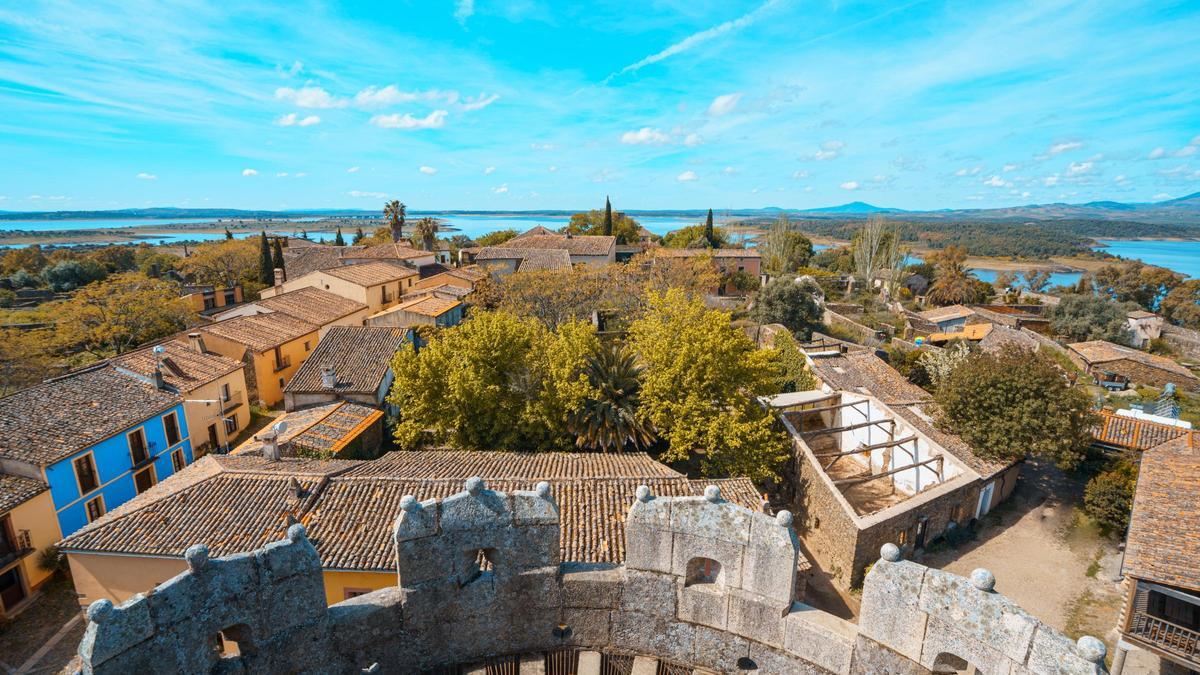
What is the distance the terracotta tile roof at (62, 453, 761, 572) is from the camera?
1383 centimetres

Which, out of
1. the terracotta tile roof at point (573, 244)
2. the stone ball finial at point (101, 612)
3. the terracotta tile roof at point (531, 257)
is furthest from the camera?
the terracotta tile roof at point (573, 244)

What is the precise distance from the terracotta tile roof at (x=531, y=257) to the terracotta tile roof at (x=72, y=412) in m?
32.7

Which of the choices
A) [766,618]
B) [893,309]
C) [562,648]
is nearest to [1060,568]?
[766,618]

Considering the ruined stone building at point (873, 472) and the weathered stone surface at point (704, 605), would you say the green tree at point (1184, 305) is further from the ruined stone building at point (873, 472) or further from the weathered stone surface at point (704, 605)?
the weathered stone surface at point (704, 605)

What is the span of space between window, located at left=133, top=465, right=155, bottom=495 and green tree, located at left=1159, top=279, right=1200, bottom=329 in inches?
3535

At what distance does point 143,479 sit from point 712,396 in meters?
21.8

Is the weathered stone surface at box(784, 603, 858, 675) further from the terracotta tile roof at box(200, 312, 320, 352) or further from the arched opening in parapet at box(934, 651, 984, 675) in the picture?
the terracotta tile roof at box(200, 312, 320, 352)

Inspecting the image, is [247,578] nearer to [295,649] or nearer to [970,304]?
[295,649]

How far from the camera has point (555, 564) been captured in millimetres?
7809

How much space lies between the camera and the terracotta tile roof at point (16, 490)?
16498mm

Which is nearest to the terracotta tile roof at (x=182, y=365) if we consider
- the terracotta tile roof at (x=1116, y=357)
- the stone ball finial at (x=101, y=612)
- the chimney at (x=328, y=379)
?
the chimney at (x=328, y=379)

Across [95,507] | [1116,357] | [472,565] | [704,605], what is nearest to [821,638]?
[704,605]

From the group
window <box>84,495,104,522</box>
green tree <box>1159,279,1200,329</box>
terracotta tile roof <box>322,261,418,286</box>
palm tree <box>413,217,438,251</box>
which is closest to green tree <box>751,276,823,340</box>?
terracotta tile roof <box>322,261,418,286</box>

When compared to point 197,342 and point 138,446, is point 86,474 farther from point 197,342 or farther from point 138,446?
point 197,342
